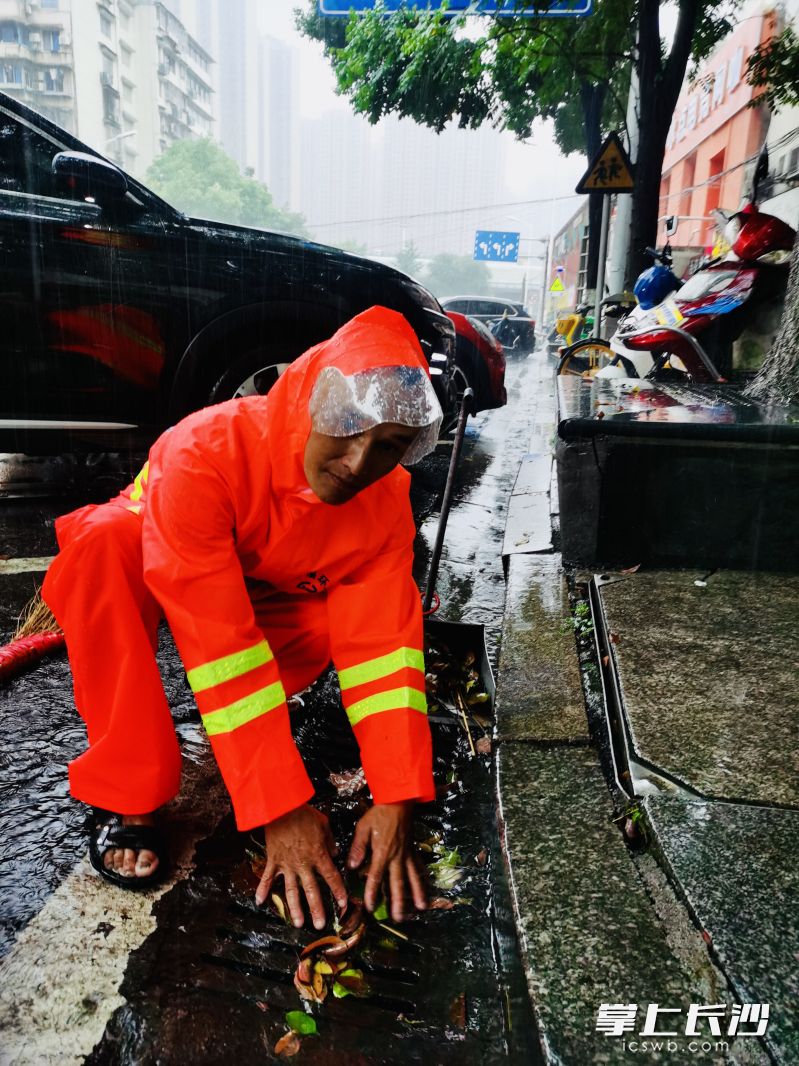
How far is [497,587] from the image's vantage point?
11.3 ft

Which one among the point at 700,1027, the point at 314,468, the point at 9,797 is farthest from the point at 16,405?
the point at 700,1027

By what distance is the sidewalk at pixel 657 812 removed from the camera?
1163mm

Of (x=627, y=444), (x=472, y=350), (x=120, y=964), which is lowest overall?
(x=120, y=964)

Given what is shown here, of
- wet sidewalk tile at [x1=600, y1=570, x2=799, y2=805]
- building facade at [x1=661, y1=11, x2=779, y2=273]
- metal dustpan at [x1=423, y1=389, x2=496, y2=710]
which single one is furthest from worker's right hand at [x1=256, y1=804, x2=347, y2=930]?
building facade at [x1=661, y1=11, x2=779, y2=273]

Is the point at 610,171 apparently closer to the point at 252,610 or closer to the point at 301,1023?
the point at 252,610

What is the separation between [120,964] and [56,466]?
468 cm

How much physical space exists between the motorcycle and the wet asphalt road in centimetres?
439

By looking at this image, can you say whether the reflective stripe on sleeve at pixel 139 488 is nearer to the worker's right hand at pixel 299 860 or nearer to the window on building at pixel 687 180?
the worker's right hand at pixel 299 860

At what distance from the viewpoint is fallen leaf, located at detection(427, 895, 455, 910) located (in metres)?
1.57

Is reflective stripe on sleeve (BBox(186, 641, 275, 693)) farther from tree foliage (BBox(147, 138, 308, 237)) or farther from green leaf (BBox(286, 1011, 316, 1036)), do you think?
tree foliage (BBox(147, 138, 308, 237))

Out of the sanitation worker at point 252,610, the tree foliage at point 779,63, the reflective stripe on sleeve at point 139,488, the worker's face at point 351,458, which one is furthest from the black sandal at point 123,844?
the tree foliage at point 779,63

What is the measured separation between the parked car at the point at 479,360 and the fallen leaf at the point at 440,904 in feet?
17.3

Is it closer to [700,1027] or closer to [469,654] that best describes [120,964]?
[700,1027]

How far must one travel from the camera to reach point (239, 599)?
1.56 metres
